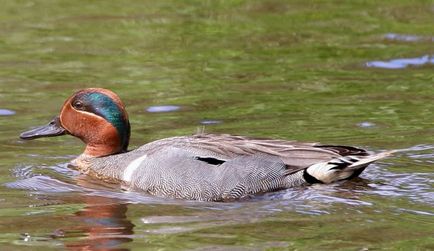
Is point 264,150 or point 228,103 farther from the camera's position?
point 228,103

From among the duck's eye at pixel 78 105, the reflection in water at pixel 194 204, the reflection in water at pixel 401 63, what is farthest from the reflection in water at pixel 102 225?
the reflection in water at pixel 401 63

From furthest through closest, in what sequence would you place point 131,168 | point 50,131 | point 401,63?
point 401,63
point 50,131
point 131,168

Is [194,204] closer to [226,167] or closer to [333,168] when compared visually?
[226,167]

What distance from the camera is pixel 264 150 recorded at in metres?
9.72

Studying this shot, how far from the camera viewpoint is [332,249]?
792 centimetres

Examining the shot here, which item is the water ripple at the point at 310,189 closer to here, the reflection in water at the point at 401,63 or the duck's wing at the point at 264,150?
the duck's wing at the point at 264,150

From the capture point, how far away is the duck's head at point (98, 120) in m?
10.4

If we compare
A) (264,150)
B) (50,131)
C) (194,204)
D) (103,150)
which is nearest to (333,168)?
(264,150)

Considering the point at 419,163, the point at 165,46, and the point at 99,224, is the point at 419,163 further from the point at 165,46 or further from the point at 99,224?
the point at 165,46

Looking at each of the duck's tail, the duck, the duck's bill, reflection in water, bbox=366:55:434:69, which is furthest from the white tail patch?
reflection in water, bbox=366:55:434:69

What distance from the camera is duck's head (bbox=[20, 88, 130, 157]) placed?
10414mm

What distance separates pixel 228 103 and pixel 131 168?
9.49 feet

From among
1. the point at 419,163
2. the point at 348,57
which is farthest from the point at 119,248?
the point at 348,57

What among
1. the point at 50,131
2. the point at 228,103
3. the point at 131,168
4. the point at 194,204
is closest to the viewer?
the point at 194,204
